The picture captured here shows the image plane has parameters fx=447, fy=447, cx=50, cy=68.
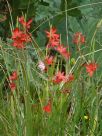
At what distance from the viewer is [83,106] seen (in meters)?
1.62

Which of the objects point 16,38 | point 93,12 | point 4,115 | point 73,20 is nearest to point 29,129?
point 4,115

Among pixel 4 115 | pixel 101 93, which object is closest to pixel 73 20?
A: pixel 101 93

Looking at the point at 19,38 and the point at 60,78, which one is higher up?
the point at 19,38

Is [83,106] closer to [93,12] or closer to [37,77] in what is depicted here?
[37,77]

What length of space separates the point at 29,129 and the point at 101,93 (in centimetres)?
37

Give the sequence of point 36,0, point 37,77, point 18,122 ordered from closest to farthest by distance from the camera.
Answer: point 18,122 < point 37,77 < point 36,0

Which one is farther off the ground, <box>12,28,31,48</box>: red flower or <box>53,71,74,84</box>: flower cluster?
<box>12,28,31,48</box>: red flower

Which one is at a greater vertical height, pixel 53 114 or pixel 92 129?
pixel 53 114

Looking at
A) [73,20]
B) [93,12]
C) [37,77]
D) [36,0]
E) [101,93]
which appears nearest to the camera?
[101,93]

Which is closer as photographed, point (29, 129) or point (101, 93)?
point (29, 129)

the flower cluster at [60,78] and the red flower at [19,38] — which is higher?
the red flower at [19,38]

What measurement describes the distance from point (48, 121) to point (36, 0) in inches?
65.0

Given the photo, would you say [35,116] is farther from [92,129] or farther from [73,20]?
[73,20]

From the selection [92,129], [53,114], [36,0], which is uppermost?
[36,0]
